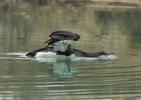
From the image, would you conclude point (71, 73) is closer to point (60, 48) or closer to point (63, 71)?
point (63, 71)

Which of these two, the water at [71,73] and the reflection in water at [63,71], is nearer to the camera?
the water at [71,73]

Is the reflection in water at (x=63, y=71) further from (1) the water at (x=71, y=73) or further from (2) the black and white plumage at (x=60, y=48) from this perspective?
(2) the black and white plumage at (x=60, y=48)

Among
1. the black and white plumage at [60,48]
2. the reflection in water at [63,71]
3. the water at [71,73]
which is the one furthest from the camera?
the black and white plumage at [60,48]

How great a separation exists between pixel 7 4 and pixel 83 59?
1264 inches

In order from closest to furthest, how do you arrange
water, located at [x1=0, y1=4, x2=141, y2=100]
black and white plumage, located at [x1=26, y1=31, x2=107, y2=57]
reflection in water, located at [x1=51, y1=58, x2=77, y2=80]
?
water, located at [x1=0, y1=4, x2=141, y2=100], reflection in water, located at [x1=51, y1=58, x2=77, y2=80], black and white plumage, located at [x1=26, y1=31, x2=107, y2=57]

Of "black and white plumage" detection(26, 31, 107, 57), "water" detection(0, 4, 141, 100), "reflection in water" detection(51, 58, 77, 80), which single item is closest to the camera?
"water" detection(0, 4, 141, 100)

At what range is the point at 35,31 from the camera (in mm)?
23781

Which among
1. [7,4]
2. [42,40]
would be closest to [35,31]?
[42,40]

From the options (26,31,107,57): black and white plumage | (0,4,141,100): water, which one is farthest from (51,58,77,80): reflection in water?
(26,31,107,57): black and white plumage

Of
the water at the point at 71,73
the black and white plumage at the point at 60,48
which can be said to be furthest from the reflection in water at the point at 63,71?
the black and white plumage at the point at 60,48

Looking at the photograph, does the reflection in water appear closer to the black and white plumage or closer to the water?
the water

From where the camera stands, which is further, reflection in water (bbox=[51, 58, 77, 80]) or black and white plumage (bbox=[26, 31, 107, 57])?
black and white plumage (bbox=[26, 31, 107, 57])

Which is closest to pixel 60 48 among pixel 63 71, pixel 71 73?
pixel 63 71

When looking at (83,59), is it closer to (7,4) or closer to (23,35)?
(23,35)
